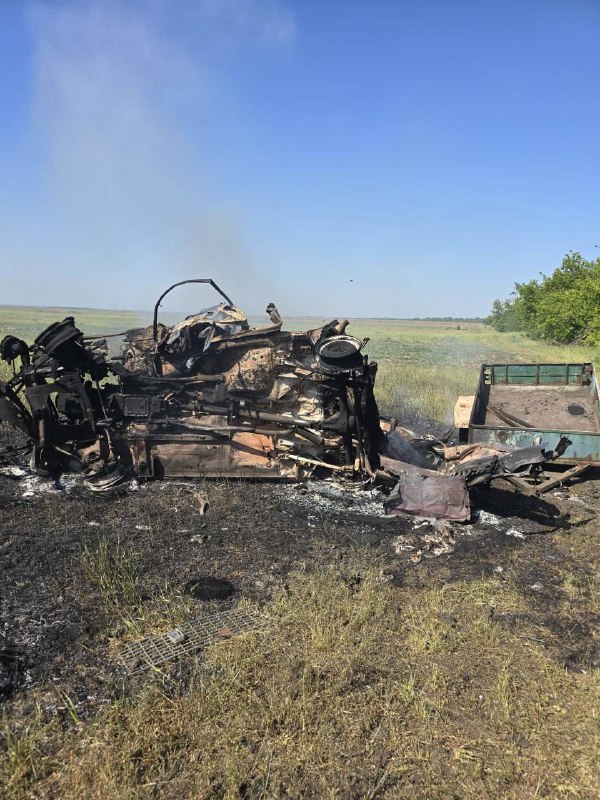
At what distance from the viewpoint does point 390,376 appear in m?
18.9

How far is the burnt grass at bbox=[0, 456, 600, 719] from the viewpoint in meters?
3.88

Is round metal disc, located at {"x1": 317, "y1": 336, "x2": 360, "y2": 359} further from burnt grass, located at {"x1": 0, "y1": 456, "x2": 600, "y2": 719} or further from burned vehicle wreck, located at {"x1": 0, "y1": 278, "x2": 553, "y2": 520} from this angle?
burnt grass, located at {"x1": 0, "y1": 456, "x2": 600, "y2": 719}

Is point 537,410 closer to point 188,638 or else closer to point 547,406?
point 547,406

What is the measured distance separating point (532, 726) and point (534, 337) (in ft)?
140

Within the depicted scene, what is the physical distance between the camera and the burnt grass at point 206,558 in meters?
3.88

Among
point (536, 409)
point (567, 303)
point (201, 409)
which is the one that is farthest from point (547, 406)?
point (567, 303)

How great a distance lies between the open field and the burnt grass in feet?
0.08

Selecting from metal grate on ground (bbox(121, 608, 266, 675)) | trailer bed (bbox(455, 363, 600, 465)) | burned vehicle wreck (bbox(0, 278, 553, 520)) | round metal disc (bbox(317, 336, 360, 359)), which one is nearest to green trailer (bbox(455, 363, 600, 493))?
trailer bed (bbox(455, 363, 600, 465))

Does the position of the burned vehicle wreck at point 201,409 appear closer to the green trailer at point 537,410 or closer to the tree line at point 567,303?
the green trailer at point 537,410

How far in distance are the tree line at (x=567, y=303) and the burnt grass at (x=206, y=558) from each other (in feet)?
51.6

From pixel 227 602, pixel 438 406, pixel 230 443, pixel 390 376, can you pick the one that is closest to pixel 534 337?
pixel 390 376

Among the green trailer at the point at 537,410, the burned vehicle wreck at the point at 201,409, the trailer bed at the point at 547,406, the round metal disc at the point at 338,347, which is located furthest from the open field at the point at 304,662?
the trailer bed at the point at 547,406

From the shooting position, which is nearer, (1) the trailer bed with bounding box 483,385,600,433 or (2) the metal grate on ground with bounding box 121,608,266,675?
(2) the metal grate on ground with bounding box 121,608,266,675

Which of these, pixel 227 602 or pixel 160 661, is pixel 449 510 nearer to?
pixel 227 602
